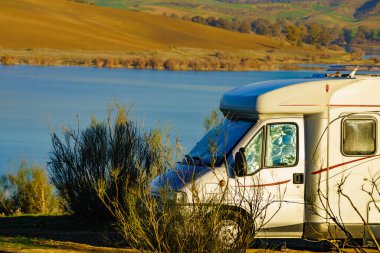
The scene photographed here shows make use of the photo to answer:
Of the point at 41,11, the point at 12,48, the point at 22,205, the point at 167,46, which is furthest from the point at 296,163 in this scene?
the point at 41,11

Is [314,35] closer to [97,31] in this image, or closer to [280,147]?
[97,31]

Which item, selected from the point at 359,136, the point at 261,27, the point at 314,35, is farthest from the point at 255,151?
the point at 261,27

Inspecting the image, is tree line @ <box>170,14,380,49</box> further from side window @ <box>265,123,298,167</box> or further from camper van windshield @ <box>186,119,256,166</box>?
side window @ <box>265,123,298,167</box>

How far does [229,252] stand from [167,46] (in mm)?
85400

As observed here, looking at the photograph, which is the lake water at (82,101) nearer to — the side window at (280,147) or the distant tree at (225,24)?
the side window at (280,147)

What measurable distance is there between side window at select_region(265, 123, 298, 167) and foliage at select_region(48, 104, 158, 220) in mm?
2630

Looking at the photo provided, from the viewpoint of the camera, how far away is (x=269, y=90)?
9883 mm

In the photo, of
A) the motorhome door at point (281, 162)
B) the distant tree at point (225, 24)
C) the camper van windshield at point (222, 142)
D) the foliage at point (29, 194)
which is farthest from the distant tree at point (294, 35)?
the motorhome door at point (281, 162)

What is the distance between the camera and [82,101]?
39.9 m

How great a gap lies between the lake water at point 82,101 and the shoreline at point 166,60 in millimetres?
5746

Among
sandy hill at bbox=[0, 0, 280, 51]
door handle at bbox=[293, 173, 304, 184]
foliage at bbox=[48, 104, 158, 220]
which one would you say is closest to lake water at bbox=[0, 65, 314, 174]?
foliage at bbox=[48, 104, 158, 220]

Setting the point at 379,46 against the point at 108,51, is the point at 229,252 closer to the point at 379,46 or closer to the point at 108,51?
the point at 108,51

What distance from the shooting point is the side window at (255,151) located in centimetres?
980

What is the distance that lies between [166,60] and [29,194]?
63.2 m
